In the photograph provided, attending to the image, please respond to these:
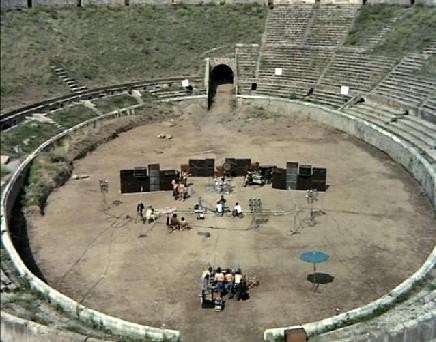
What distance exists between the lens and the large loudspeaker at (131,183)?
34.8 m

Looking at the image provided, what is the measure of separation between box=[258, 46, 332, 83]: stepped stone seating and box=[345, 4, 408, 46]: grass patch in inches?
115

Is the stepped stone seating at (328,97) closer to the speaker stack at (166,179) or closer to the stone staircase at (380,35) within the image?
the stone staircase at (380,35)

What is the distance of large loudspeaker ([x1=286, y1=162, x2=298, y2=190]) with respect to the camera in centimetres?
3494

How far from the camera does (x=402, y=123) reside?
41.8 metres

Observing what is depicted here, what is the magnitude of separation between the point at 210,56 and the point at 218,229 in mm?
29363

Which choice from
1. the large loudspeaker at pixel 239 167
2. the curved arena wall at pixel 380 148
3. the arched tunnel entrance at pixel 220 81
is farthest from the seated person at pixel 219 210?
the arched tunnel entrance at pixel 220 81

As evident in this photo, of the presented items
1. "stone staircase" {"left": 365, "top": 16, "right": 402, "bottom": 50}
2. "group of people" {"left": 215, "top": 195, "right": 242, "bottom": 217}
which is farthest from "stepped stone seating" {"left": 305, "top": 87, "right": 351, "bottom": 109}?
"group of people" {"left": 215, "top": 195, "right": 242, "bottom": 217}

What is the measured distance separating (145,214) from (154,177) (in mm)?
3972

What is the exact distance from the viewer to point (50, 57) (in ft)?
170

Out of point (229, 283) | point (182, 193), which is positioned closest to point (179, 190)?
point (182, 193)

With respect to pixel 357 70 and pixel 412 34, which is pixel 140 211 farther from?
pixel 412 34

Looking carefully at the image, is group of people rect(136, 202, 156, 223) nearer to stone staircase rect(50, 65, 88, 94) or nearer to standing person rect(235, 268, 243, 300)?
standing person rect(235, 268, 243, 300)

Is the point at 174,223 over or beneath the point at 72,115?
beneath

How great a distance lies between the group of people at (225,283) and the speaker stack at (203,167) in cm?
1333
